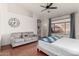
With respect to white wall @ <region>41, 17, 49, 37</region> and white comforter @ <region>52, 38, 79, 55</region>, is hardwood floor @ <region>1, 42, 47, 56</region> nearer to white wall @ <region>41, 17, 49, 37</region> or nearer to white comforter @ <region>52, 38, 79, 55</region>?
white wall @ <region>41, 17, 49, 37</region>

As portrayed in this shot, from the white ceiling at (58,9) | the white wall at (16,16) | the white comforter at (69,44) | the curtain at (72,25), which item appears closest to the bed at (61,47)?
the white comforter at (69,44)

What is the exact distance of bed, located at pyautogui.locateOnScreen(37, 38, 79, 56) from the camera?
62.4 inches

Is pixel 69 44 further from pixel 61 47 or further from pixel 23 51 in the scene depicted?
pixel 23 51

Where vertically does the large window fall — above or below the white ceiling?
below

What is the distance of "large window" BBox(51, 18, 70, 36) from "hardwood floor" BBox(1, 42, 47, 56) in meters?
0.47

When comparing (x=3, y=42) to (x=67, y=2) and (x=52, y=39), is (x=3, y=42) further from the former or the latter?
(x=67, y=2)

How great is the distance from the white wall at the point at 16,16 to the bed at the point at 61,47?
34 centimetres

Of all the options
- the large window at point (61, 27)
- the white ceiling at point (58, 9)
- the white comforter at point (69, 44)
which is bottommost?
the white comforter at point (69, 44)

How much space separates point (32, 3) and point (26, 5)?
0.12 m

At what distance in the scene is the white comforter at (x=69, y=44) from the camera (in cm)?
157

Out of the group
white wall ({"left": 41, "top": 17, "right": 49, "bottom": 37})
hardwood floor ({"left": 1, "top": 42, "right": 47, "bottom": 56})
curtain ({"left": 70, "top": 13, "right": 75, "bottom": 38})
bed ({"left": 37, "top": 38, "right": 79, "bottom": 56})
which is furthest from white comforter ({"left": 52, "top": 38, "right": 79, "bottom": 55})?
hardwood floor ({"left": 1, "top": 42, "right": 47, "bottom": 56})

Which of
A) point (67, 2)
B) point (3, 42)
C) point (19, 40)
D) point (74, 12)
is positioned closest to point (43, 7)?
point (67, 2)

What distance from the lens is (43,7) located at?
1693 mm

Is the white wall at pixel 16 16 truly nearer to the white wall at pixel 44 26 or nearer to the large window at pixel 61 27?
the white wall at pixel 44 26
